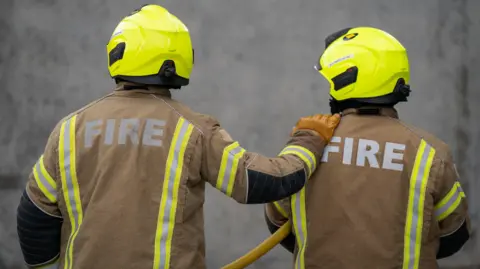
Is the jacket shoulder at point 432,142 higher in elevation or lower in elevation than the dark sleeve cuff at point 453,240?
higher

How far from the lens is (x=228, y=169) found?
3.01m

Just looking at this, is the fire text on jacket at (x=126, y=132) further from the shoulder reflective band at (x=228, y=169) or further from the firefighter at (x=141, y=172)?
the shoulder reflective band at (x=228, y=169)

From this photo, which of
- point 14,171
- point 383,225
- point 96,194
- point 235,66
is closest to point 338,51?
point 383,225

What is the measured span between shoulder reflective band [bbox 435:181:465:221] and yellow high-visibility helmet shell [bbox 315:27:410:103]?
1.57ft

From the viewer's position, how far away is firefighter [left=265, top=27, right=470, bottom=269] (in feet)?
10.2

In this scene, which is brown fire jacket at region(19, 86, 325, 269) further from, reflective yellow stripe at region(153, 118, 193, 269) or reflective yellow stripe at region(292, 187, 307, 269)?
reflective yellow stripe at region(292, 187, 307, 269)

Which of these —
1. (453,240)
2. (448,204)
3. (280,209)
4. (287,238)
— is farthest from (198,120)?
(453,240)

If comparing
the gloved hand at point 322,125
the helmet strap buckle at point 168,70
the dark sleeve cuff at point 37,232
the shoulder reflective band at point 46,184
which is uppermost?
the helmet strap buckle at point 168,70

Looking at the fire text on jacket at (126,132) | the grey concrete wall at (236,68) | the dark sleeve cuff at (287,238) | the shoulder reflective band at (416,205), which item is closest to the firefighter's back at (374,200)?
the shoulder reflective band at (416,205)

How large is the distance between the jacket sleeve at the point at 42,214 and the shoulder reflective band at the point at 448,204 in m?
1.53

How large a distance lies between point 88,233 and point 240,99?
2.49 metres

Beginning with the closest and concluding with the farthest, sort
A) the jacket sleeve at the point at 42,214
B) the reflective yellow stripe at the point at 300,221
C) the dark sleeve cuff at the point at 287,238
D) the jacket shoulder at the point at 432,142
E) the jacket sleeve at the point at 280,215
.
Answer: the jacket sleeve at the point at 42,214 < the jacket shoulder at the point at 432,142 < the reflective yellow stripe at the point at 300,221 < the jacket sleeve at the point at 280,215 < the dark sleeve cuff at the point at 287,238

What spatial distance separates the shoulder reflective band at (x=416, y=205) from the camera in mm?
3111

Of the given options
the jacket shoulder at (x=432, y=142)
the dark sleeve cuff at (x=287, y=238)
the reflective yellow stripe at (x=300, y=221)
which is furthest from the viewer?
the dark sleeve cuff at (x=287, y=238)
